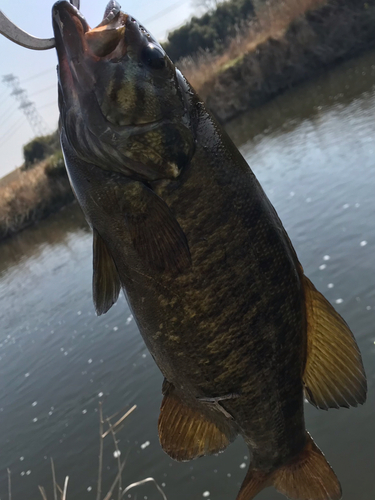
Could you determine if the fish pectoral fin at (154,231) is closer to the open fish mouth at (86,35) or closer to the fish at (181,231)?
the fish at (181,231)

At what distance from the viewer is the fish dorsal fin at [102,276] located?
1.61m

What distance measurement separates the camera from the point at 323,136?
530 inches

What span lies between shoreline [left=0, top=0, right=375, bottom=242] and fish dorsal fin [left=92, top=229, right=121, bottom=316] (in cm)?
2271

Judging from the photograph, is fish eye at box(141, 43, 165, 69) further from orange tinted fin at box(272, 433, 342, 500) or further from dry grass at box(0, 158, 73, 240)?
dry grass at box(0, 158, 73, 240)

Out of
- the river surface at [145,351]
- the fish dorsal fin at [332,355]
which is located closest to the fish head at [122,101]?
the fish dorsal fin at [332,355]

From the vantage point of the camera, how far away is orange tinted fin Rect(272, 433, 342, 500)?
1812 mm

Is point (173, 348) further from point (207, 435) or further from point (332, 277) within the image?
point (332, 277)

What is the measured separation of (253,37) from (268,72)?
3770 millimetres

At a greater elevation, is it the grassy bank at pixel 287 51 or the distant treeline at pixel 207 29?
the distant treeline at pixel 207 29

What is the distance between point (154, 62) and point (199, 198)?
49 cm

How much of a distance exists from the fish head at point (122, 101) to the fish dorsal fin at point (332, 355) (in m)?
0.73

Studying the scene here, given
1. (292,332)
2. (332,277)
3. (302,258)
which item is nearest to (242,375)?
(292,332)

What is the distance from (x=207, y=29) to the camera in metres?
38.2

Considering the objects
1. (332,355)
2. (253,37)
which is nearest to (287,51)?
(253,37)
